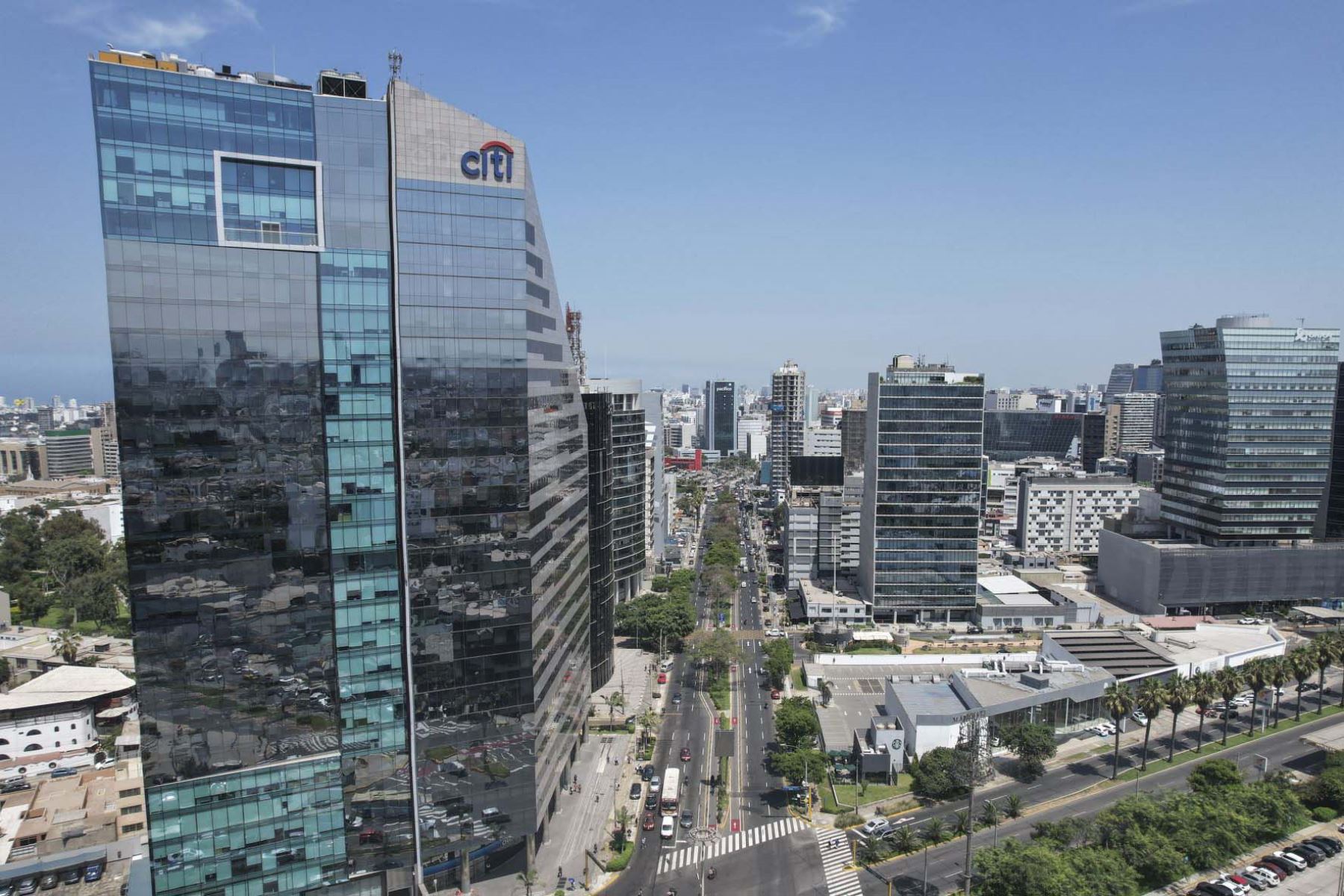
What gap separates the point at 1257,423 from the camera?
147375mm

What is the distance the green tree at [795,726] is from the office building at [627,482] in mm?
54228

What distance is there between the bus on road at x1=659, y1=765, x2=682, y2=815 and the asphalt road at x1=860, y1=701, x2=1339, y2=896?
21723 mm

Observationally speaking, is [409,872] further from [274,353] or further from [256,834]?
[274,353]

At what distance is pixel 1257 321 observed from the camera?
14525 centimetres

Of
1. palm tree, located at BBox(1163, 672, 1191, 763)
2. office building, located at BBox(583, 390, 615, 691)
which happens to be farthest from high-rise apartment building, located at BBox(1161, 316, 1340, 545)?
office building, located at BBox(583, 390, 615, 691)

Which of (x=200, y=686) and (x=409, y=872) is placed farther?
(x=409, y=872)

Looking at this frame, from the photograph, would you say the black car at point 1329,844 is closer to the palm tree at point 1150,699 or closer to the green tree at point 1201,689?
the palm tree at point 1150,699

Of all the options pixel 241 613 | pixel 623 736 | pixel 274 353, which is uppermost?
pixel 274 353

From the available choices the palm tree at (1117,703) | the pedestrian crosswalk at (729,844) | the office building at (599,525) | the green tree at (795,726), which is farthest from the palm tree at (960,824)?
the office building at (599,525)

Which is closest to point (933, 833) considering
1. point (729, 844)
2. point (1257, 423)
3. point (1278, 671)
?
point (729, 844)

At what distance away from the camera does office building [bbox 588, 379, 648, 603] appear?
148m

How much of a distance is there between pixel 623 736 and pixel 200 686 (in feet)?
194

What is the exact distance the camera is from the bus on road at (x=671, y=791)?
3388 inches

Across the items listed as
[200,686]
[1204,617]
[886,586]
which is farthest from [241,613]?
[1204,617]
